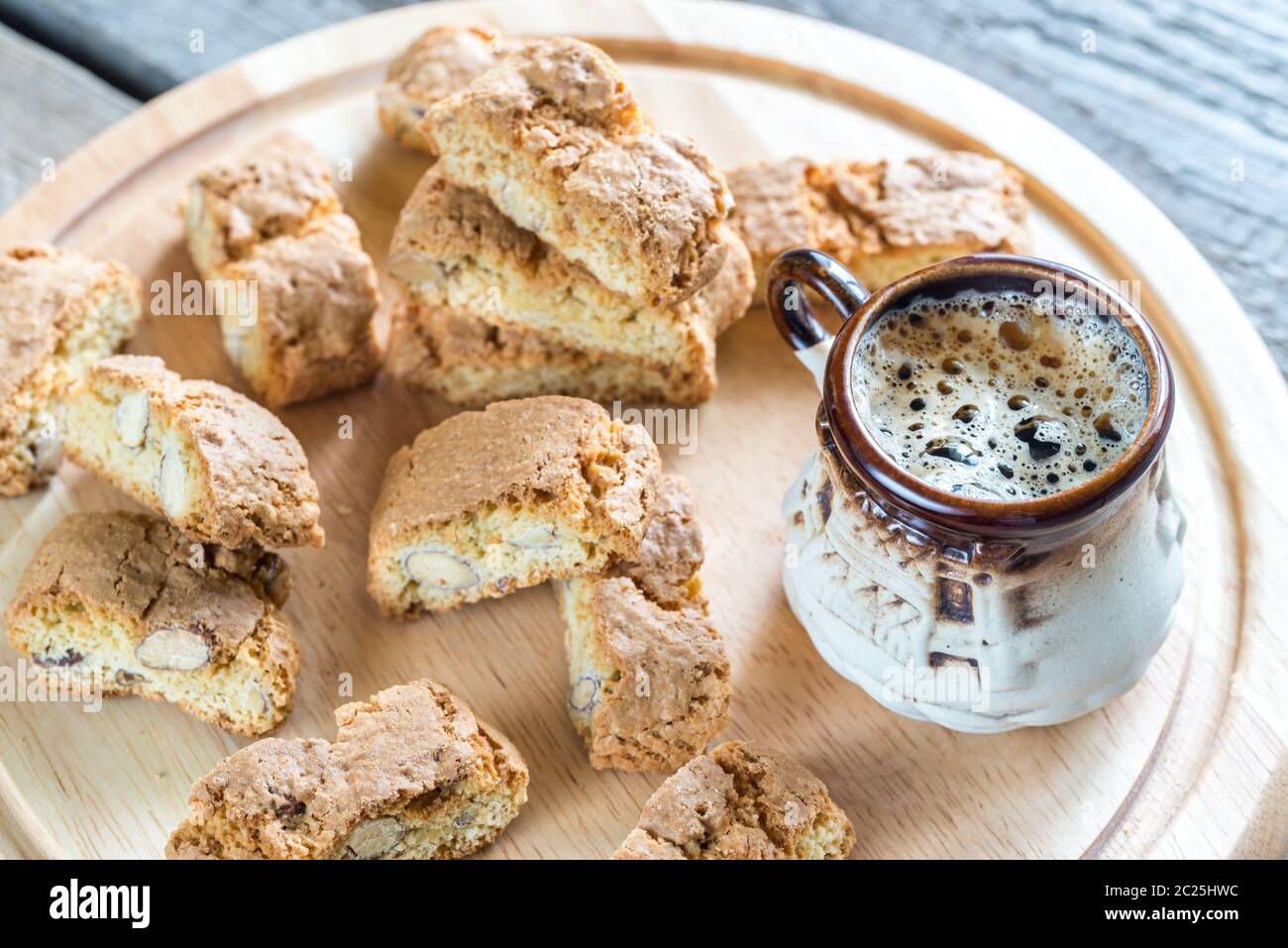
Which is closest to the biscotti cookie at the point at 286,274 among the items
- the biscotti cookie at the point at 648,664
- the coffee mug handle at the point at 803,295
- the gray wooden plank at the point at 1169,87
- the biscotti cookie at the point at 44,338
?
the biscotti cookie at the point at 44,338

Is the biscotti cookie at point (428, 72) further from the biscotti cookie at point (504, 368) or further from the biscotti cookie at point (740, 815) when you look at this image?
the biscotti cookie at point (740, 815)

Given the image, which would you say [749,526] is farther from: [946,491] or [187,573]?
[187,573]

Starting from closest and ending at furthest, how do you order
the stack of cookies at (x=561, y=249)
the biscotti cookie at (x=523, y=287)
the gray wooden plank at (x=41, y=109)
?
the stack of cookies at (x=561, y=249)
the biscotti cookie at (x=523, y=287)
the gray wooden plank at (x=41, y=109)

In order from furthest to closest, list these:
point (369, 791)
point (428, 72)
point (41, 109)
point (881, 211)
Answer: point (41, 109)
point (428, 72)
point (881, 211)
point (369, 791)

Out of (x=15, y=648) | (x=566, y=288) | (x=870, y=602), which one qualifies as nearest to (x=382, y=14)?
(x=566, y=288)

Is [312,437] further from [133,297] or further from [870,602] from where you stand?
[870,602]

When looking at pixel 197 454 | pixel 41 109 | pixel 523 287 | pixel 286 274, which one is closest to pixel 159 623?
pixel 197 454

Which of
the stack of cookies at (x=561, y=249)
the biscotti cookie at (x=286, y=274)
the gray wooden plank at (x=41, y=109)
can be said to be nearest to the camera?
the stack of cookies at (x=561, y=249)
